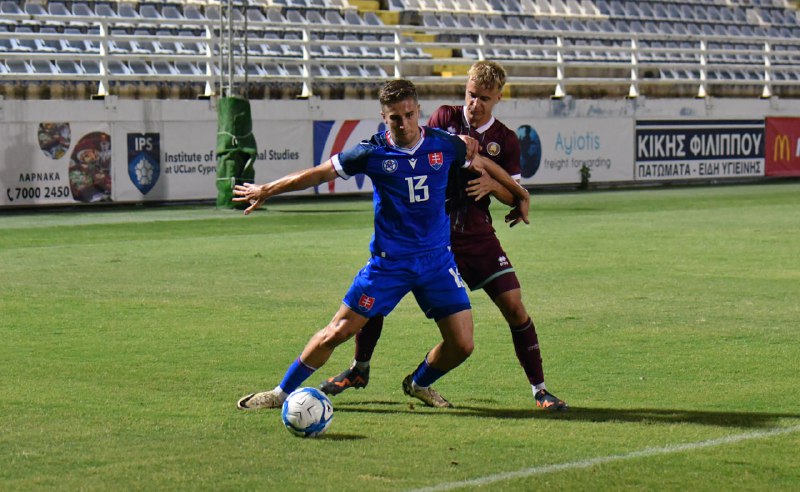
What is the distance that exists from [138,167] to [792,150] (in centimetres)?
1917

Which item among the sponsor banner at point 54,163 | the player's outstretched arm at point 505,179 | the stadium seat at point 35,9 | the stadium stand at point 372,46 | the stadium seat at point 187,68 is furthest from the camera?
the stadium seat at point 187,68

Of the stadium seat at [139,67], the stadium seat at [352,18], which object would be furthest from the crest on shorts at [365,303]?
the stadium seat at [352,18]

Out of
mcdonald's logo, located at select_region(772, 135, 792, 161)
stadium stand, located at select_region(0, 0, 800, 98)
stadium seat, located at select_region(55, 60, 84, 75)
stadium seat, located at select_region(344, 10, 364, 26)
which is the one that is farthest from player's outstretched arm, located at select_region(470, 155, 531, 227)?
mcdonald's logo, located at select_region(772, 135, 792, 161)

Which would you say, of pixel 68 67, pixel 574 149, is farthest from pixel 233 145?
pixel 574 149

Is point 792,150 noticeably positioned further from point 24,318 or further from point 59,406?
point 59,406

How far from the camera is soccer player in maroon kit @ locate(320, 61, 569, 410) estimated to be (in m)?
7.31

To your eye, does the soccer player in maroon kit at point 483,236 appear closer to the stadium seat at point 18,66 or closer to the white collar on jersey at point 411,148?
the white collar on jersey at point 411,148

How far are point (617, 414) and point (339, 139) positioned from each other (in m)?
21.3

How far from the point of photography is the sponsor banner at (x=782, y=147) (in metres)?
35.5

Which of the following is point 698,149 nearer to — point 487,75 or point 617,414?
point 487,75

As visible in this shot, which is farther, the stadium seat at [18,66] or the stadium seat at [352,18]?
the stadium seat at [352,18]

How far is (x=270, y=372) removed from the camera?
27.4ft

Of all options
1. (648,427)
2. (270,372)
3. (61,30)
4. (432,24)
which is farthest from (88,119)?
(648,427)

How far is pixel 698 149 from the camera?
33.9 m
